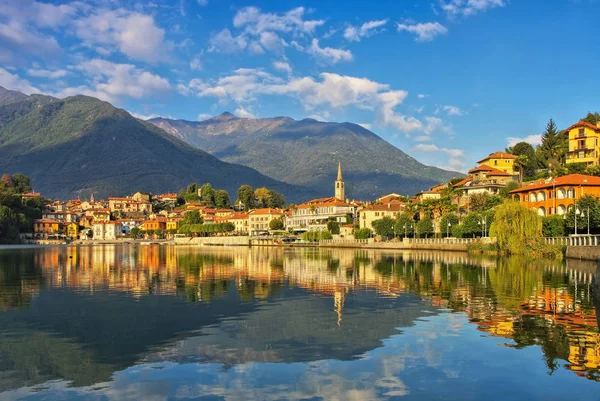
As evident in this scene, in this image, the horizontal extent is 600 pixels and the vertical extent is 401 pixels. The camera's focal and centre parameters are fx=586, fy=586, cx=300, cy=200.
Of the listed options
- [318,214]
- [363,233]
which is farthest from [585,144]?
[318,214]

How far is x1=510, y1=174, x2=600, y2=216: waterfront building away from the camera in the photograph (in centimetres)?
7350

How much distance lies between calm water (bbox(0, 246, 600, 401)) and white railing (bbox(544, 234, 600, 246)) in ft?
66.3

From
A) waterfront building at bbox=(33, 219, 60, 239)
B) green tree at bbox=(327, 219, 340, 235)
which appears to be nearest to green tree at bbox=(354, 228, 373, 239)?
green tree at bbox=(327, 219, 340, 235)

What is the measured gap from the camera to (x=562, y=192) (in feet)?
247

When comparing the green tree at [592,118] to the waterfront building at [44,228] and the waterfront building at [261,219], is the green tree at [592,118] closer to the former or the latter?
the waterfront building at [261,219]

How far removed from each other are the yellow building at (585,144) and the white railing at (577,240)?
38354 millimetres

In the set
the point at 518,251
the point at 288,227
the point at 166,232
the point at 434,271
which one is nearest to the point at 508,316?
the point at 434,271

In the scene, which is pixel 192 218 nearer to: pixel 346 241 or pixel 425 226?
pixel 346 241

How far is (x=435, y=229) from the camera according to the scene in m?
102

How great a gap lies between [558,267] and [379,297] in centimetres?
2365

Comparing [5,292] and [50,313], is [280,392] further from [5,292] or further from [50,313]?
[5,292]

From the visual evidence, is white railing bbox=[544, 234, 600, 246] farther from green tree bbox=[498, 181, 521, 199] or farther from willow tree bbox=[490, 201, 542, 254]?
green tree bbox=[498, 181, 521, 199]

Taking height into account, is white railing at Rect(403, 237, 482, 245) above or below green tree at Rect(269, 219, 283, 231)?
below

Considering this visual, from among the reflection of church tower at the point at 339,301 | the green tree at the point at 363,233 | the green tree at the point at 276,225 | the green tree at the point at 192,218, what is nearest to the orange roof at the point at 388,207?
the green tree at the point at 363,233
